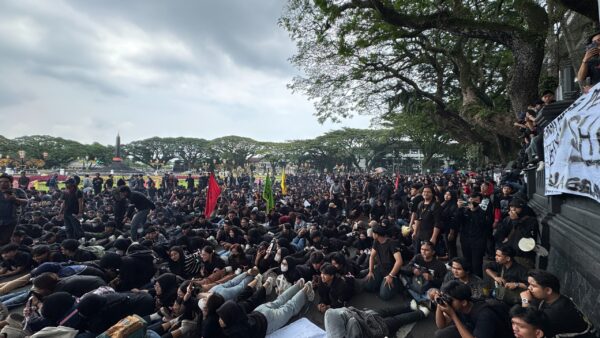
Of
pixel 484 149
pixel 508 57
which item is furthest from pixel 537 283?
pixel 484 149

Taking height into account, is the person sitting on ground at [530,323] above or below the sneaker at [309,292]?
above

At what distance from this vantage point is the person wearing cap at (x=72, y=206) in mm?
8602

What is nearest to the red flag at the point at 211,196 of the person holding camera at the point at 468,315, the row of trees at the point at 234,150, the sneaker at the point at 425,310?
the sneaker at the point at 425,310

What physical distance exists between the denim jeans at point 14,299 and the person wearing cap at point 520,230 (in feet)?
26.0

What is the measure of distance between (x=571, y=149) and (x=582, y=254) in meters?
1.24

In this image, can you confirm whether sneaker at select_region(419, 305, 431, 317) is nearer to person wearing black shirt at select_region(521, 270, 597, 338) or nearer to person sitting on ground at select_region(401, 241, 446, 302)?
person sitting on ground at select_region(401, 241, 446, 302)

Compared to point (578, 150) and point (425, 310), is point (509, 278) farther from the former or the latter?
point (578, 150)

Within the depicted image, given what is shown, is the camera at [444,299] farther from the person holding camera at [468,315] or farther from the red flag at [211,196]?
the red flag at [211,196]

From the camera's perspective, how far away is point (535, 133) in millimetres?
6473

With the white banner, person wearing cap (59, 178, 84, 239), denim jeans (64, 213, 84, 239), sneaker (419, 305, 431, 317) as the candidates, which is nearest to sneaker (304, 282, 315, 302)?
sneaker (419, 305, 431, 317)

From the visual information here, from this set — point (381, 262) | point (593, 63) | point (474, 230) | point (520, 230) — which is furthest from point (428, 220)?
point (593, 63)

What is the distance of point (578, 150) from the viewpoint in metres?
3.64

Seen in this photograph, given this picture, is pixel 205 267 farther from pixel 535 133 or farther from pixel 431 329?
pixel 535 133

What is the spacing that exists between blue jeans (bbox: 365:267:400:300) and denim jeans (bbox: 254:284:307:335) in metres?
1.17
